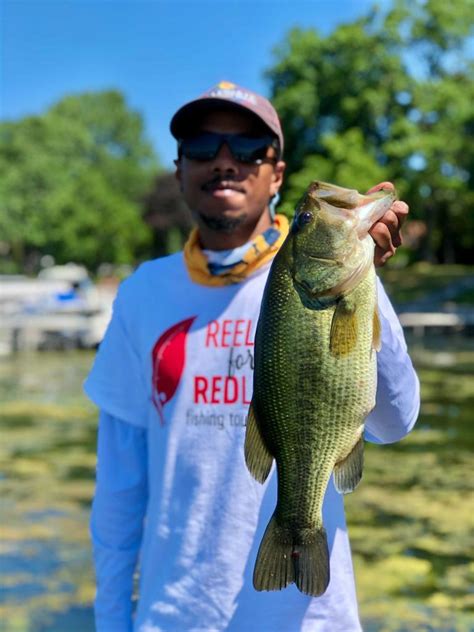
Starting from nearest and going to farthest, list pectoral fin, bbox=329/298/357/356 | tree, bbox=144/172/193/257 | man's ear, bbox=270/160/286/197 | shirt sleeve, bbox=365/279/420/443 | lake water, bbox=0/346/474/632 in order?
pectoral fin, bbox=329/298/357/356
shirt sleeve, bbox=365/279/420/443
man's ear, bbox=270/160/286/197
lake water, bbox=0/346/474/632
tree, bbox=144/172/193/257

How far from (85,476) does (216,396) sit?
6.46 metres

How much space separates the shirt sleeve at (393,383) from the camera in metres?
1.83

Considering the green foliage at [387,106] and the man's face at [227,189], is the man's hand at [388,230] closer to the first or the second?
the man's face at [227,189]

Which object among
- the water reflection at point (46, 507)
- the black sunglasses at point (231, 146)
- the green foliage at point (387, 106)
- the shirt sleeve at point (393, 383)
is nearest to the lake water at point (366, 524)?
the water reflection at point (46, 507)

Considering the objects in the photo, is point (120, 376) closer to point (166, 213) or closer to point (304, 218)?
point (304, 218)

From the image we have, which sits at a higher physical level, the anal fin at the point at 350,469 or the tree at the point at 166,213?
the tree at the point at 166,213

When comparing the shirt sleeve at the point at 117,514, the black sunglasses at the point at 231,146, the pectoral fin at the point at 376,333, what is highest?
the black sunglasses at the point at 231,146

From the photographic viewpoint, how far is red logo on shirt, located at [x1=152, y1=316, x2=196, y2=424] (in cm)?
214

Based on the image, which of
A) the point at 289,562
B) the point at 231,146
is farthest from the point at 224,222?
the point at 289,562

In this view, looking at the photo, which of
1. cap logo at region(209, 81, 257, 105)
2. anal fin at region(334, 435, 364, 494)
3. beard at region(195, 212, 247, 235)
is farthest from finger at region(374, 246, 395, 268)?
cap logo at region(209, 81, 257, 105)

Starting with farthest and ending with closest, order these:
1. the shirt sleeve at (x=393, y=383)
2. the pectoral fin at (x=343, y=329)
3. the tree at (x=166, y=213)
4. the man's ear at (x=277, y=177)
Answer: the tree at (x=166, y=213) < the man's ear at (x=277, y=177) < the shirt sleeve at (x=393, y=383) < the pectoral fin at (x=343, y=329)

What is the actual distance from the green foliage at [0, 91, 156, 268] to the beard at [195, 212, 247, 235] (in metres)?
46.7

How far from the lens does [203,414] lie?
2086mm

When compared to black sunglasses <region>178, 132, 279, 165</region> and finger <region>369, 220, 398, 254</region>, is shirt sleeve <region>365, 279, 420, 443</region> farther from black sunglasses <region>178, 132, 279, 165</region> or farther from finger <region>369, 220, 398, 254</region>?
black sunglasses <region>178, 132, 279, 165</region>
